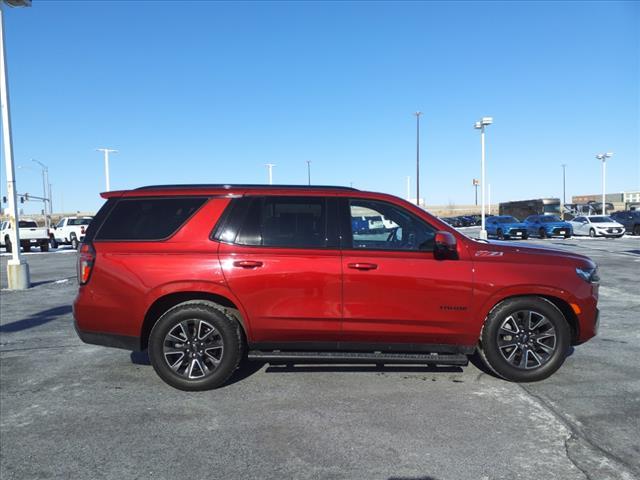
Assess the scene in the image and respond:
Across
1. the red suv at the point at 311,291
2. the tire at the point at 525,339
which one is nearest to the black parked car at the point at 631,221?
the red suv at the point at 311,291

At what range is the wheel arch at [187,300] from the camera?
4352mm

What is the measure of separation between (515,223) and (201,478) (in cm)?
3013

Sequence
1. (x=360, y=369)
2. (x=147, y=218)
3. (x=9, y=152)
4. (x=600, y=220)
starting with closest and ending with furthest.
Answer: (x=147, y=218) < (x=360, y=369) < (x=9, y=152) < (x=600, y=220)

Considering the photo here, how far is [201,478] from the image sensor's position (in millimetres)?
2934

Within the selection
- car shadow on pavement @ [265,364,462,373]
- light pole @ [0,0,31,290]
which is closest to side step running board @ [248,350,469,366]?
car shadow on pavement @ [265,364,462,373]

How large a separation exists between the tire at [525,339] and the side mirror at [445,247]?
26.6 inches

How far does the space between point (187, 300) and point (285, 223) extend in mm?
1185

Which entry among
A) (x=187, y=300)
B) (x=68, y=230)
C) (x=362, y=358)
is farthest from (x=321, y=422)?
(x=68, y=230)

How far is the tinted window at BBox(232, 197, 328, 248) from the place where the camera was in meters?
4.38

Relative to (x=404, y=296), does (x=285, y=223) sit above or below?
above

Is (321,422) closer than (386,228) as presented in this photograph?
Yes

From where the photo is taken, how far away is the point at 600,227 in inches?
1131

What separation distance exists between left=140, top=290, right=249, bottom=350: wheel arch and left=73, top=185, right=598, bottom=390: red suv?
0.04 ft

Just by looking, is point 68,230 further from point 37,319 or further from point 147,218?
point 147,218
